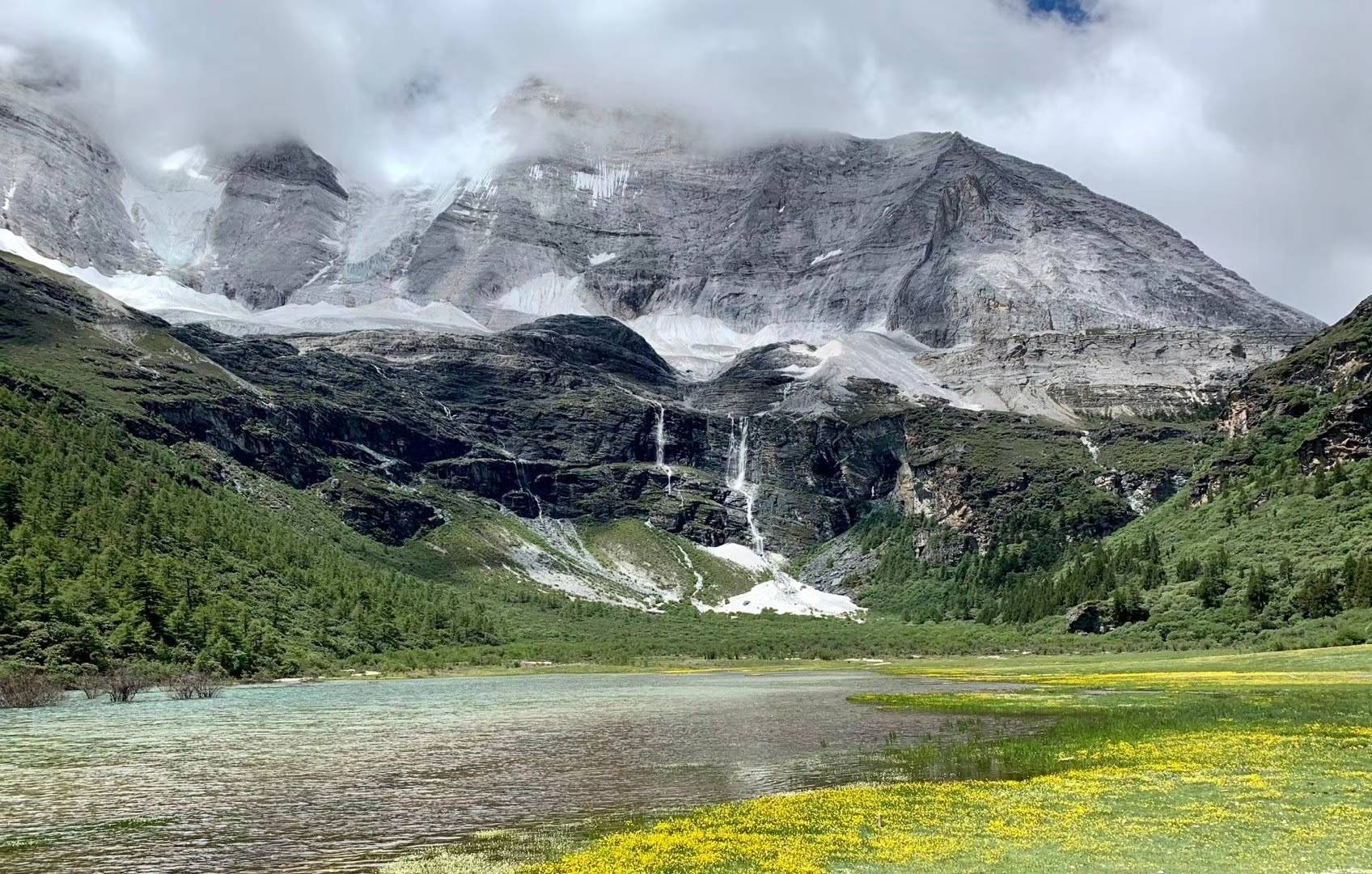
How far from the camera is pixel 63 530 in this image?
12738cm

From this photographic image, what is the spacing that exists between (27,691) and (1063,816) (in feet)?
267

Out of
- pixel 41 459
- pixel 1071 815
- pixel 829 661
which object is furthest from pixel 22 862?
pixel 829 661

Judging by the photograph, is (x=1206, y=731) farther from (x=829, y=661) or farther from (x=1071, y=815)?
(x=829, y=661)

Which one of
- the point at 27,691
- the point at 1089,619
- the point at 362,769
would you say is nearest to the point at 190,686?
the point at 27,691

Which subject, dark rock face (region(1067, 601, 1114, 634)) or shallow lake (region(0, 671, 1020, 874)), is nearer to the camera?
shallow lake (region(0, 671, 1020, 874))

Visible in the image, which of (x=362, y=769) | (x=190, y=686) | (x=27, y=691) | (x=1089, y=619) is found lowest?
(x=362, y=769)

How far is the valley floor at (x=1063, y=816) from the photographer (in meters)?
25.0

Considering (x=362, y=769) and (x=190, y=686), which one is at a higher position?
(x=190, y=686)

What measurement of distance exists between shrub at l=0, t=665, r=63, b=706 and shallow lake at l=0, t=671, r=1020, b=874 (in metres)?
2.64

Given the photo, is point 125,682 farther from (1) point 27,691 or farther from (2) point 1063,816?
(2) point 1063,816

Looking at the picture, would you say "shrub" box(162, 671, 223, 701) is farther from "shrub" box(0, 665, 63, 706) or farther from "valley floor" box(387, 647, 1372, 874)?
"valley floor" box(387, 647, 1372, 874)

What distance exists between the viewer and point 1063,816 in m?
29.7

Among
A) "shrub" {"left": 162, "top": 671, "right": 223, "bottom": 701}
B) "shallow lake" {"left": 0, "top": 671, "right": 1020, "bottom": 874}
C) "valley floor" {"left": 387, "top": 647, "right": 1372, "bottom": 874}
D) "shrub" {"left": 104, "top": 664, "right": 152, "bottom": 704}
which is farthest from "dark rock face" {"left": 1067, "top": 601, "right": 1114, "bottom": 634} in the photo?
"shrub" {"left": 104, "top": 664, "right": 152, "bottom": 704}

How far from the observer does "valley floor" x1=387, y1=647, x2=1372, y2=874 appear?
25.0 metres
